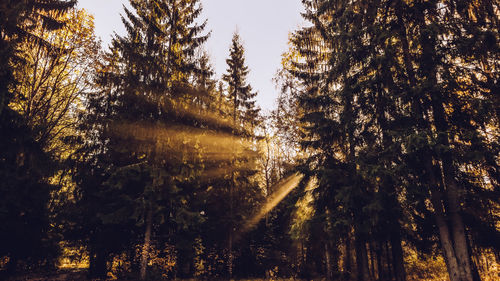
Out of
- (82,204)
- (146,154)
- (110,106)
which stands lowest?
(82,204)

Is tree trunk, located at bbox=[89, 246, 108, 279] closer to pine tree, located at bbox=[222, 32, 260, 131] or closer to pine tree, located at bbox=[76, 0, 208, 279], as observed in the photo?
pine tree, located at bbox=[76, 0, 208, 279]

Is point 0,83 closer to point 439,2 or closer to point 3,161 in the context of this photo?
point 3,161

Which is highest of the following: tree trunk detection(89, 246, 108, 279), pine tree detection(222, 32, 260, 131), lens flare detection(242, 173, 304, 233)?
pine tree detection(222, 32, 260, 131)

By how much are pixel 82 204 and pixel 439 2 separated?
1904 cm

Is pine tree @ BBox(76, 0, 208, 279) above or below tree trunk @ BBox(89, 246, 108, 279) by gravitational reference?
above

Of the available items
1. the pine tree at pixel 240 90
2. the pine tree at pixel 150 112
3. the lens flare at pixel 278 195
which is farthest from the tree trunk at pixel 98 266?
the pine tree at pixel 240 90

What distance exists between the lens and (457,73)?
8.83 m

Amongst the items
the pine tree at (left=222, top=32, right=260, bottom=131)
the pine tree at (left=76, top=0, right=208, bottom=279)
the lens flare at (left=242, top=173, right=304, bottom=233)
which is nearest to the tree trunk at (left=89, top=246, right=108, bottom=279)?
the pine tree at (left=76, top=0, right=208, bottom=279)

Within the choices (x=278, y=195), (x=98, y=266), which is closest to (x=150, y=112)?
(x=98, y=266)

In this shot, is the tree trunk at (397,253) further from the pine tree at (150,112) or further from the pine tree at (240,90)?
the pine tree at (240,90)

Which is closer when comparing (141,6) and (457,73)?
(457,73)

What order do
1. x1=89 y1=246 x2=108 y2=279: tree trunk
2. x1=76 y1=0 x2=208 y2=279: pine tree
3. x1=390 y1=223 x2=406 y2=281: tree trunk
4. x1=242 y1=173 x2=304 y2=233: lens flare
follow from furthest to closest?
x1=242 y1=173 x2=304 y2=233: lens flare
x1=89 y1=246 x2=108 y2=279: tree trunk
x1=76 y1=0 x2=208 y2=279: pine tree
x1=390 y1=223 x2=406 y2=281: tree trunk

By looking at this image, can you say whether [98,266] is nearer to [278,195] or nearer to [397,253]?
[278,195]

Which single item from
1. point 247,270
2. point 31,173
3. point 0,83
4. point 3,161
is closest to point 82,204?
point 31,173
